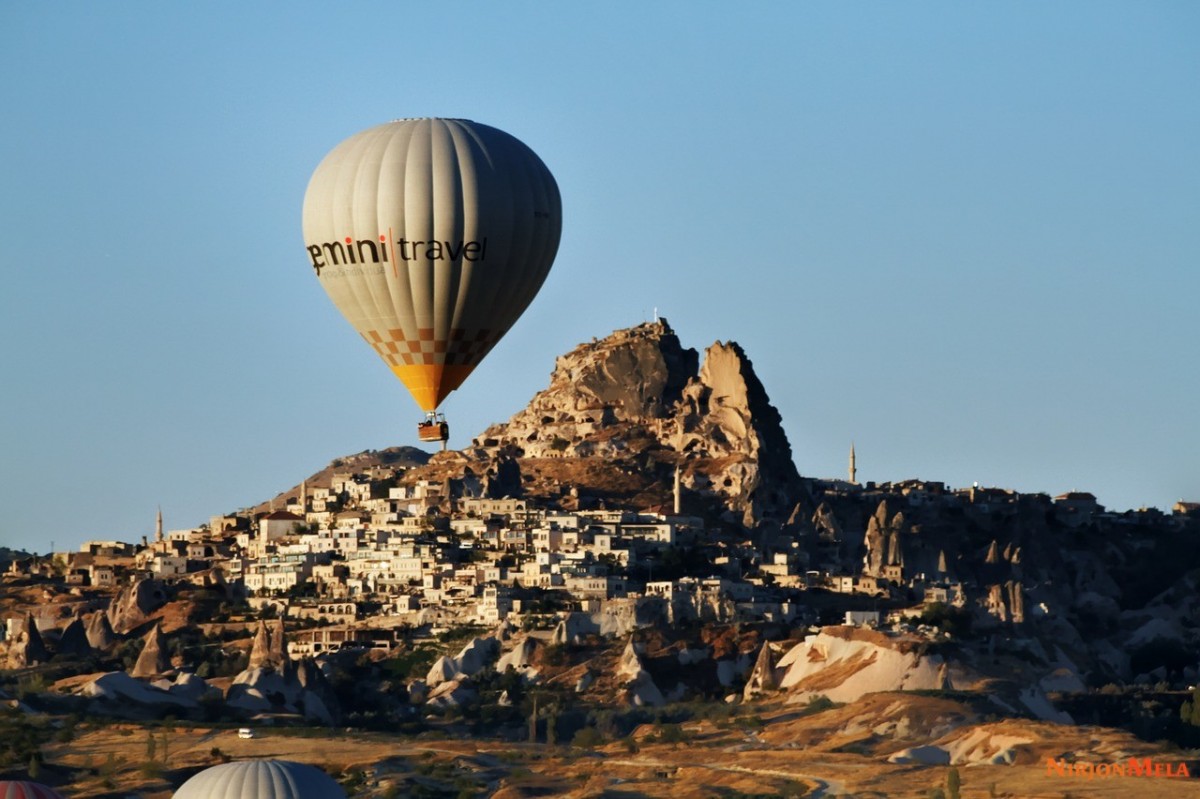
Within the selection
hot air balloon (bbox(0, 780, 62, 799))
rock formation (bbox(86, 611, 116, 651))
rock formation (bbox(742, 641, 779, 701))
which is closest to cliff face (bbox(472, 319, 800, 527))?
rock formation (bbox(742, 641, 779, 701))

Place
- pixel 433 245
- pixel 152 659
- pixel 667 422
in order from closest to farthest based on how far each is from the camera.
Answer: pixel 433 245 < pixel 152 659 < pixel 667 422

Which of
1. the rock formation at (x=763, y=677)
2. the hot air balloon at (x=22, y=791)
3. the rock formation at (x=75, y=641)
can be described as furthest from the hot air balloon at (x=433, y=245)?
the rock formation at (x=75, y=641)

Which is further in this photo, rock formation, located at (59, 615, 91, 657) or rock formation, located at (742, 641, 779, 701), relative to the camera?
rock formation, located at (59, 615, 91, 657)

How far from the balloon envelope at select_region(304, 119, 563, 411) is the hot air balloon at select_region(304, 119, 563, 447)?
0.03 meters

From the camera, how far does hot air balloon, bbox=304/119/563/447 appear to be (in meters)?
92.6

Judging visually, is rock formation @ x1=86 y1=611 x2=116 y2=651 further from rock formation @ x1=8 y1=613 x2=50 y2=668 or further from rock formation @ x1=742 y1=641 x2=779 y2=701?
rock formation @ x1=742 y1=641 x2=779 y2=701

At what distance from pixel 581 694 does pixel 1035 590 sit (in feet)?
104

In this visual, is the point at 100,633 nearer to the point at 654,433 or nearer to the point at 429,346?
the point at 654,433

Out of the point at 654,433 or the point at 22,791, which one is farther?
the point at 654,433

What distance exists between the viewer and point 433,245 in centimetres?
9250

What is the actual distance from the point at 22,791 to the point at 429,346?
1665 cm

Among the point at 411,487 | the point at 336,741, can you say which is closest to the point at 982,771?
the point at 336,741

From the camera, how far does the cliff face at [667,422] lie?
481ft

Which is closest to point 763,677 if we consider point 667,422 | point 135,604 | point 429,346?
point 135,604
